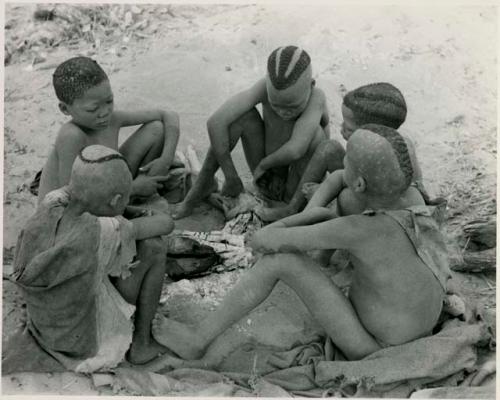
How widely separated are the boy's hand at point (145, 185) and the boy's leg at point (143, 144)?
12 cm

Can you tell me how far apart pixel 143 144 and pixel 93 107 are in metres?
0.51

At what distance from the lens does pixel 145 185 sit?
433 cm

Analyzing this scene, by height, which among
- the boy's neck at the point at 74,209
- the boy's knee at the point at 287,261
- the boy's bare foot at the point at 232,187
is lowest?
the boy's bare foot at the point at 232,187

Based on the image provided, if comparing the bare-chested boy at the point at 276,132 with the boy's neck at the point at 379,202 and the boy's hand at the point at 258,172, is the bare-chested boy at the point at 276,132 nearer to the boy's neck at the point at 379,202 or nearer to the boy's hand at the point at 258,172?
the boy's hand at the point at 258,172

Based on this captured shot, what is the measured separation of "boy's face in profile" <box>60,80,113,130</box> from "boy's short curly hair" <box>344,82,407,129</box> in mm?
1255

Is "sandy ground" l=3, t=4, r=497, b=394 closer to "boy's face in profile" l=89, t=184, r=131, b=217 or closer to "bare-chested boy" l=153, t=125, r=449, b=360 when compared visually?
"bare-chested boy" l=153, t=125, r=449, b=360

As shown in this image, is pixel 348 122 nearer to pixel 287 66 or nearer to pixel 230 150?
pixel 287 66

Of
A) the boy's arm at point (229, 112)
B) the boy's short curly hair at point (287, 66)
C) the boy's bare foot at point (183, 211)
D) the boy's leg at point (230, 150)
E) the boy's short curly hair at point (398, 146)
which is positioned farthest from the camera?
the boy's bare foot at point (183, 211)

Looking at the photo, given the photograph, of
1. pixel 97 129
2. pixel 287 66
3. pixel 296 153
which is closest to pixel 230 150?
pixel 296 153

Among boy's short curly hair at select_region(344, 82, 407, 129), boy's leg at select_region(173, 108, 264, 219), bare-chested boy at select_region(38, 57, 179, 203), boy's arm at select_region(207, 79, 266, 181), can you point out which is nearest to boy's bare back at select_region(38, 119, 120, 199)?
bare-chested boy at select_region(38, 57, 179, 203)

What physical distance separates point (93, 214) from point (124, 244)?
188 mm

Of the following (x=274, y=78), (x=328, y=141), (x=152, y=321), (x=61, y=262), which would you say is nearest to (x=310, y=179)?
(x=328, y=141)

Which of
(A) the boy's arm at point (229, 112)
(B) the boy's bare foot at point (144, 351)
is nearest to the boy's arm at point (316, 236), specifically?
(B) the boy's bare foot at point (144, 351)

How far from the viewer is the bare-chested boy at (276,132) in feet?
14.0
